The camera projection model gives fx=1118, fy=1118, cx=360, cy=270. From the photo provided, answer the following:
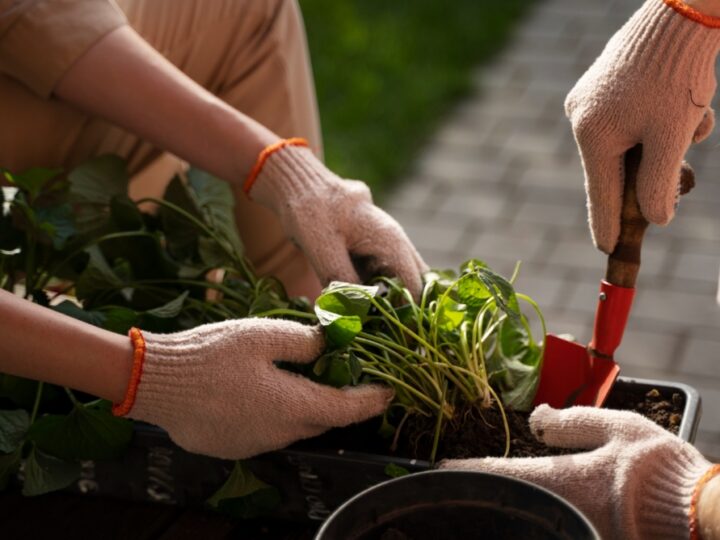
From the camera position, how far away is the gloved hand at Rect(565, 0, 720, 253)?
1112mm

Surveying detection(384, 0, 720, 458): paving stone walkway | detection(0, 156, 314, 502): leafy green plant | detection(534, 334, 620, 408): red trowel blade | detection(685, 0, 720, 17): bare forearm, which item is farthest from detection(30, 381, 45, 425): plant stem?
detection(384, 0, 720, 458): paving stone walkway

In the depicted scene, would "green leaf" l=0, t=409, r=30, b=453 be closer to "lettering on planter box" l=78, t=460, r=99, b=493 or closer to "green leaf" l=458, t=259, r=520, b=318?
"lettering on planter box" l=78, t=460, r=99, b=493

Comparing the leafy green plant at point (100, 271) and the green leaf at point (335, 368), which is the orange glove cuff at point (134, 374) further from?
the green leaf at point (335, 368)

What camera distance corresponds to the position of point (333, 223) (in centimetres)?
134

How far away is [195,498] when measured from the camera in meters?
1.18

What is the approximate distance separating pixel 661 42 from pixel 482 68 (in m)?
2.58

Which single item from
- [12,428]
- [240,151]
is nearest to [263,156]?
[240,151]

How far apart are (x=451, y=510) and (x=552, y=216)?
6.75ft

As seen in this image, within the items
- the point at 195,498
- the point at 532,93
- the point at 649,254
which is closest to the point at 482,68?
the point at 532,93

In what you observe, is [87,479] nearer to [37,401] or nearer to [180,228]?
[37,401]

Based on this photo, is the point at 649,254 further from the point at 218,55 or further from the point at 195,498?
the point at 195,498

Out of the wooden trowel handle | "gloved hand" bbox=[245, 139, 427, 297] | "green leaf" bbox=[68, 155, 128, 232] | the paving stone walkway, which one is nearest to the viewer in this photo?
the wooden trowel handle

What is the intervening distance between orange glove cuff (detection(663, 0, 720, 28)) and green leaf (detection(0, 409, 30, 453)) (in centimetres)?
80

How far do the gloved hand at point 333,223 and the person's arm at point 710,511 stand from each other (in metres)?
0.44
